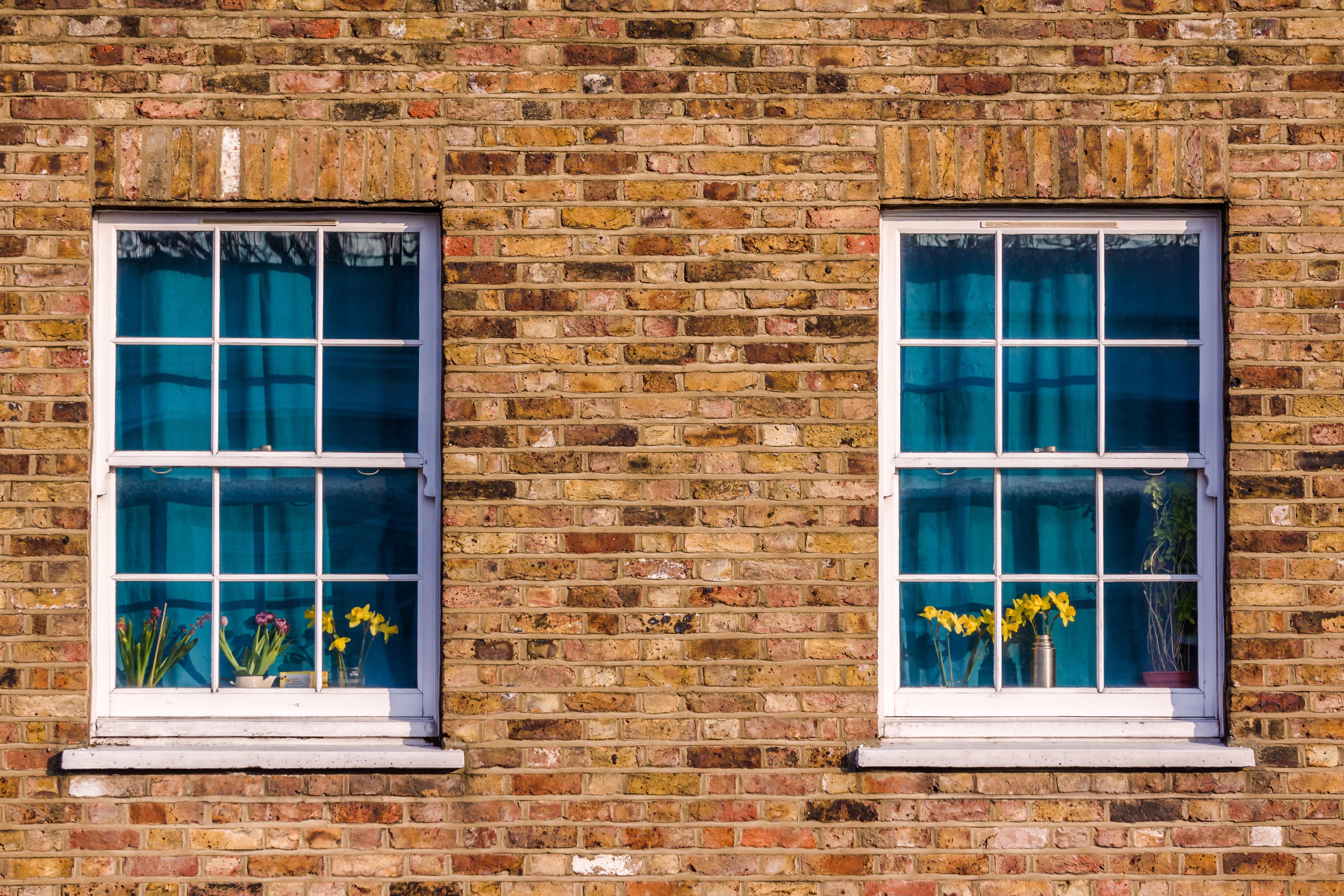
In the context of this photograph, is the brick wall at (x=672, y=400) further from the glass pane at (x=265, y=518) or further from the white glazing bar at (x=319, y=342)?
the glass pane at (x=265, y=518)

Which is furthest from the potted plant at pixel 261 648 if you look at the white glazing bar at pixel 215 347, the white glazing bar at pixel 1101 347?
the white glazing bar at pixel 1101 347

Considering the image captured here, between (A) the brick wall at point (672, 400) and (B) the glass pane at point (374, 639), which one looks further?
(B) the glass pane at point (374, 639)

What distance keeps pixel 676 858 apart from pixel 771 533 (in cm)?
112

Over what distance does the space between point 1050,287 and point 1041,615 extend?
3.81 ft

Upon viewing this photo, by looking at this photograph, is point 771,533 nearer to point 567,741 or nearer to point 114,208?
point 567,741

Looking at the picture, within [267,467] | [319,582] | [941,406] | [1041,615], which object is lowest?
[1041,615]

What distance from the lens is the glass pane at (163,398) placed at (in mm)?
3670

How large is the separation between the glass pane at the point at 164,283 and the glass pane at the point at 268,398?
0.58ft

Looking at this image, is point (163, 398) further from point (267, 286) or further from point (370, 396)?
point (370, 396)

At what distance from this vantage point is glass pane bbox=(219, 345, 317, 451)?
145 inches

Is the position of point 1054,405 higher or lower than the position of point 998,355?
lower

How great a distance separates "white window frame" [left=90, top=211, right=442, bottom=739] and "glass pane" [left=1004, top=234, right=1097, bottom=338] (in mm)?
2018

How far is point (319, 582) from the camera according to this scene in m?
3.67

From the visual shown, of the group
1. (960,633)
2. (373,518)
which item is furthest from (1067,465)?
(373,518)
